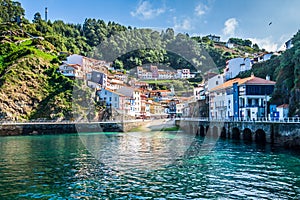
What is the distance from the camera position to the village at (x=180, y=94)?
6334cm

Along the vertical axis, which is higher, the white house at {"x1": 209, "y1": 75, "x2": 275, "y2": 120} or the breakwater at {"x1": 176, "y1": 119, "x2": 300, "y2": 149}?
the white house at {"x1": 209, "y1": 75, "x2": 275, "y2": 120}

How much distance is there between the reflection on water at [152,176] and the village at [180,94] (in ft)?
54.6

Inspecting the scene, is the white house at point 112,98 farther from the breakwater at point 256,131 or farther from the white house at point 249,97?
the white house at point 249,97

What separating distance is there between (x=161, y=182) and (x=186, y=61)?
176m

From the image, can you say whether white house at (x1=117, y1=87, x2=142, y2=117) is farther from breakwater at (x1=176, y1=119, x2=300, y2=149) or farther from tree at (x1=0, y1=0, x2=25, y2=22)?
tree at (x1=0, y1=0, x2=25, y2=22)

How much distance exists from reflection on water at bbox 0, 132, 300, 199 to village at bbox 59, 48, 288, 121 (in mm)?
16640

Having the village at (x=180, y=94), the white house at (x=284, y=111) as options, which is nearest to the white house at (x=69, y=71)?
the village at (x=180, y=94)

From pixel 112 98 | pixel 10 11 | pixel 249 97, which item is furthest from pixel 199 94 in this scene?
pixel 10 11

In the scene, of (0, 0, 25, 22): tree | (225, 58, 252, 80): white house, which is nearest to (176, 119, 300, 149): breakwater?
(225, 58, 252, 80): white house

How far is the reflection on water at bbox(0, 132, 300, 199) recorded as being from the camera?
20.1 metres

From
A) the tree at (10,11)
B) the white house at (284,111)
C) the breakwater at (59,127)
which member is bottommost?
the breakwater at (59,127)

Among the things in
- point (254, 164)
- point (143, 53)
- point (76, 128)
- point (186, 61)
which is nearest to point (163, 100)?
point (143, 53)

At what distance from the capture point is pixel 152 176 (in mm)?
24781

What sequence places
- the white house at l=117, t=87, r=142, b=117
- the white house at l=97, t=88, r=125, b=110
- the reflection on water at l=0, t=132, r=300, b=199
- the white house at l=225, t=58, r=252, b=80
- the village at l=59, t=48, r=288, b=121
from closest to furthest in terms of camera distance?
the reflection on water at l=0, t=132, r=300, b=199
the village at l=59, t=48, r=288, b=121
the white house at l=225, t=58, r=252, b=80
the white house at l=97, t=88, r=125, b=110
the white house at l=117, t=87, r=142, b=117
